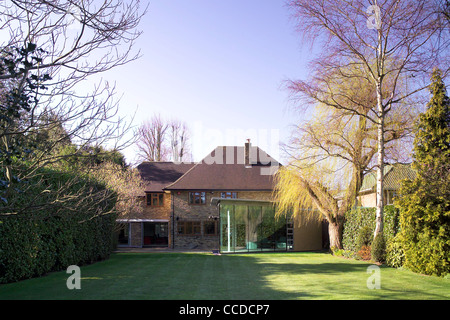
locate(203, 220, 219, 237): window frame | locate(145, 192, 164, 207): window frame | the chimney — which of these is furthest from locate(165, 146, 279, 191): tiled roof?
locate(203, 220, 219, 237): window frame

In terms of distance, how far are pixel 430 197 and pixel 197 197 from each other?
2058 cm

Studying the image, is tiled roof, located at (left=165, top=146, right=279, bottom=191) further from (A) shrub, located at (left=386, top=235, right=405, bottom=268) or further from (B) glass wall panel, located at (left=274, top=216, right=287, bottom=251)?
(A) shrub, located at (left=386, top=235, right=405, bottom=268)

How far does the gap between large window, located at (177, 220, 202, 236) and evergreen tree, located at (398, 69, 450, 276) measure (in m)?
19.6

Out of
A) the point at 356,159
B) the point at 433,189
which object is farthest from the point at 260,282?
the point at 356,159

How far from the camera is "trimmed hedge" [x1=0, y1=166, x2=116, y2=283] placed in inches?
341

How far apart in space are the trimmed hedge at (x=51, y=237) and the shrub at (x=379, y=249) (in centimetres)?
930

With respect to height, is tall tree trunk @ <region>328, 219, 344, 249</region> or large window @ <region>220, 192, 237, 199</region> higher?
large window @ <region>220, 192, 237, 199</region>

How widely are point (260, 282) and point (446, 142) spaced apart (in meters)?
6.62

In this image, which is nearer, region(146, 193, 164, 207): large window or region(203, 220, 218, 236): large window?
region(203, 220, 218, 236): large window

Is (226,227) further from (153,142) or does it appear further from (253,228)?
(153,142)

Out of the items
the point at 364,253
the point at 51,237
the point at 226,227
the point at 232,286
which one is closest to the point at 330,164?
the point at 364,253

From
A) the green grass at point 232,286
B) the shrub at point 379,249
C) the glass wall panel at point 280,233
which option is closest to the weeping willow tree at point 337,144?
the shrub at point 379,249
